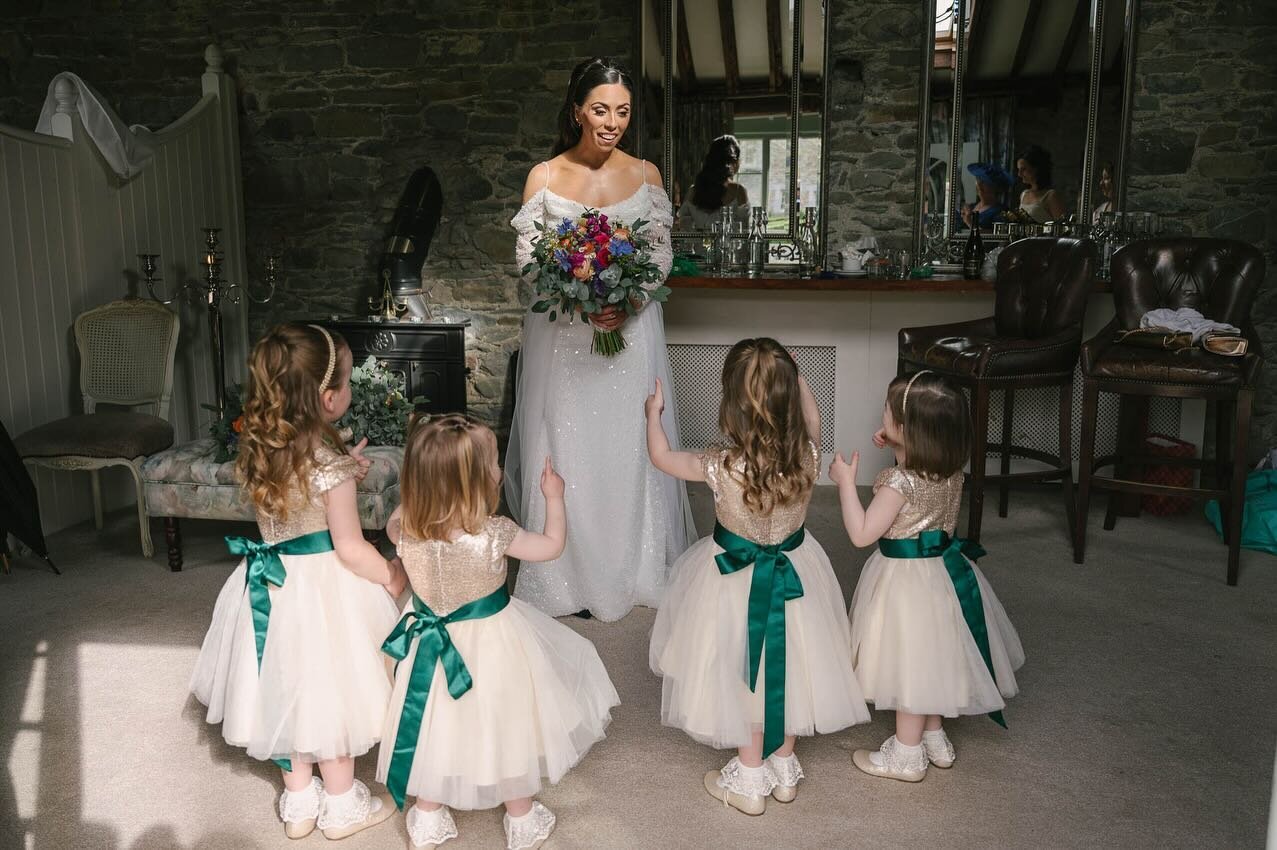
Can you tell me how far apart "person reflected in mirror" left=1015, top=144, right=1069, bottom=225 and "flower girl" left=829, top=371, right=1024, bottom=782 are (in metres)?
3.52

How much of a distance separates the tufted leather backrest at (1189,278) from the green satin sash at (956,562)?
8.09 ft

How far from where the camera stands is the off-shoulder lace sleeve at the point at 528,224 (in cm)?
332

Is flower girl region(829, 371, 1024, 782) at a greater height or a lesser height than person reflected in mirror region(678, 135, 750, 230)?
lesser

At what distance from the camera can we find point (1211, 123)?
5.21 metres

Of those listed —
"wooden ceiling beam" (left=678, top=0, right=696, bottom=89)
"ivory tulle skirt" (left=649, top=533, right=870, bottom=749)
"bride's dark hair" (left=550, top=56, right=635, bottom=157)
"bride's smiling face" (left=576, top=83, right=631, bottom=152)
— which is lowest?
"ivory tulle skirt" (left=649, top=533, right=870, bottom=749)

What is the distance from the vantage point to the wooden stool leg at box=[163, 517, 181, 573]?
3.88m

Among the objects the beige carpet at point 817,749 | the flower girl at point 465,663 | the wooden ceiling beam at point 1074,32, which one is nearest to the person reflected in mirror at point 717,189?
the wooden ceiling beam at point 1074,32

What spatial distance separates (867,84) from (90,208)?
13.5 feet

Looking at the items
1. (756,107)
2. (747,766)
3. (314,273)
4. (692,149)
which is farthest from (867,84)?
(747,766)

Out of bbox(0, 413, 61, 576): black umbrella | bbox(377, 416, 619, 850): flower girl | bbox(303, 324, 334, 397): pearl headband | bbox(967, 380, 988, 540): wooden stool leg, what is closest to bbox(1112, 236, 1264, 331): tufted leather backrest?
bbox(967, 380, 988, 540): wooden stool leg

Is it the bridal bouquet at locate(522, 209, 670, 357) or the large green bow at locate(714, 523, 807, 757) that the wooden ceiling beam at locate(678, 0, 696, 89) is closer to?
the bridal bouquet at locate(522, 209, 670, 357)

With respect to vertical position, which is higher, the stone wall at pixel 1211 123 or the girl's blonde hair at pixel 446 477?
the stone wall at pixel 1211 123

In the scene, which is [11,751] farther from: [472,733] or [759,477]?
[759,477]

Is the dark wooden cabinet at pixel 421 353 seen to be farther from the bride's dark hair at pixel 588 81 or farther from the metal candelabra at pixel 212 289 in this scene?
the bride's dark hair at pixel 588 81
